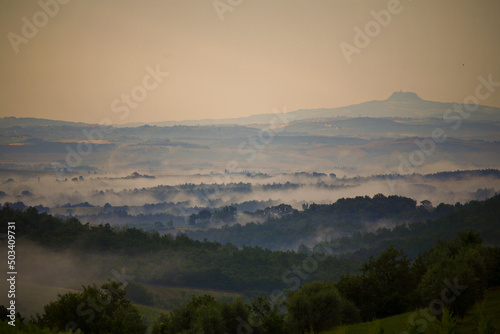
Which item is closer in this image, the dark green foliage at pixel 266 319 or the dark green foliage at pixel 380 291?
the dark green foliage at pixel 266 319

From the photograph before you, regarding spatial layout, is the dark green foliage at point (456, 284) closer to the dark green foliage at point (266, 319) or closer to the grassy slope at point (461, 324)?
the grassy slope at point (461, 324)

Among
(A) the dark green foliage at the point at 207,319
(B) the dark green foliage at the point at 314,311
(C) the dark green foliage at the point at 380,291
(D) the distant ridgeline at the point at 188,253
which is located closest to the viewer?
(A) the dark green foliage at the point at 207,319

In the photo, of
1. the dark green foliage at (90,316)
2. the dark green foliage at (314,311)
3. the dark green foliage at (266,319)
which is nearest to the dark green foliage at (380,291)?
the dark green foliage at (314,311)

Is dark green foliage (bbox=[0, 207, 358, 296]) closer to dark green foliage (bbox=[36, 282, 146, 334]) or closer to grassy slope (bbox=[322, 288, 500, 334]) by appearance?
grassy slope (bbox=[322, 288, 500, 334])

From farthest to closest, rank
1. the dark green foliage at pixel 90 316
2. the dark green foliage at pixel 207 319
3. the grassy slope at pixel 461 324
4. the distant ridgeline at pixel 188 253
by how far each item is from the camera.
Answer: the distant ridgeline at pixel 188 253 → the dark green foliage at pixel 207 319 → the dark green foliage at pixel 90 316 → the grassy slope at pixel 461 324

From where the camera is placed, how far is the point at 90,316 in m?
37.3

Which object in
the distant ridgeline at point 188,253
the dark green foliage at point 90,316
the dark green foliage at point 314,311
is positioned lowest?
the distant ridgeline at point 188,253

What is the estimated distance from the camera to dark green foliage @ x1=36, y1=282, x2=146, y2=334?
36219 millimetres

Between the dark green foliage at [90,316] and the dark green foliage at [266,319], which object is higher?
the dark green foliage at [90,316]

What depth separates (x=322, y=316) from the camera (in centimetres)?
3816

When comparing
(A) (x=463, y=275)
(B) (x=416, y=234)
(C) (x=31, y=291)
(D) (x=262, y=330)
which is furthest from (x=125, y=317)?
(B) (x=416, y=234)

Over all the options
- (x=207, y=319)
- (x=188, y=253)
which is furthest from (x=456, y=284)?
(x=188, y=253)

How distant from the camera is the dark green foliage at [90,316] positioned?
1426 inches

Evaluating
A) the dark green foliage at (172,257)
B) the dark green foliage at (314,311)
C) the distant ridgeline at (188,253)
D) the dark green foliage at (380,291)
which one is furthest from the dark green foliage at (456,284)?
the distant ridgeline at (188,253)
